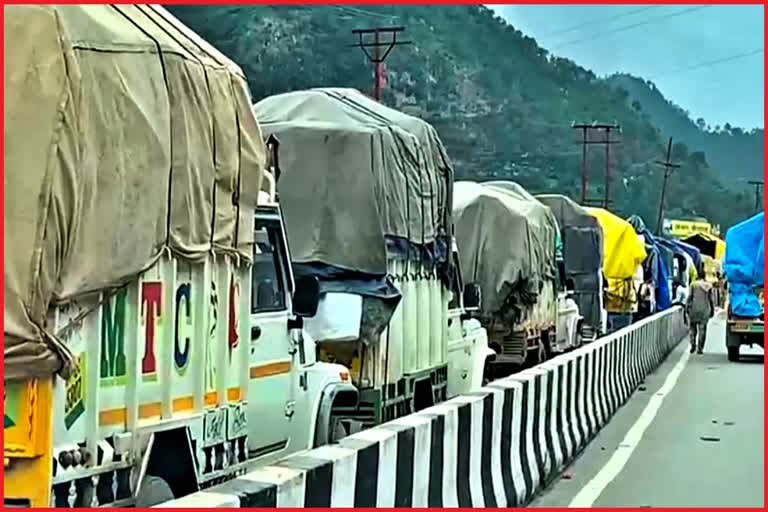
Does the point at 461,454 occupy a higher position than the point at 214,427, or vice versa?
the point at 214,427

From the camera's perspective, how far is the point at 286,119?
540 inches

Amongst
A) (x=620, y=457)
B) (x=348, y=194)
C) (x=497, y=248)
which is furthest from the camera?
(x=497, y=248)

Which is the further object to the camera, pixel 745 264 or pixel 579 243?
pixel 579 243

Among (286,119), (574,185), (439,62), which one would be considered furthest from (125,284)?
(439,62)

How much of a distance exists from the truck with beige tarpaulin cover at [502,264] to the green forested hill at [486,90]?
40493 millimetres

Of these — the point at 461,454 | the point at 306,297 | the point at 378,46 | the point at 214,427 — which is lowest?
the point at 461,454

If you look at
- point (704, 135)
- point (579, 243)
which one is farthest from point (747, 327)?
point (704, 135)

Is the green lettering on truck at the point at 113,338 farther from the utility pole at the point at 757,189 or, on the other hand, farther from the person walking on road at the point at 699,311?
the utility pole at the point at 757,189

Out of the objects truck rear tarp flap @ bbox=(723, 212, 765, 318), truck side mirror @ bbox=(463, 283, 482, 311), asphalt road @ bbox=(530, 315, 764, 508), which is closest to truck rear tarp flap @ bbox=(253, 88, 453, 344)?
truck side mirror @ bbox=(463, 283, 482, 311)

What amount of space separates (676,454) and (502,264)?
27.5 ft

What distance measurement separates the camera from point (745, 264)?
28.3m

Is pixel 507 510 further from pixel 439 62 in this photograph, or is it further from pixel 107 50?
pixel 439 62

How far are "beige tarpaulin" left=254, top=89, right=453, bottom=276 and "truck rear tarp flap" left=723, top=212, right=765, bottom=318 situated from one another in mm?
15064

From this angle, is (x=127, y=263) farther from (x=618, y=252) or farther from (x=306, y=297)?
(x=618, y=252)
